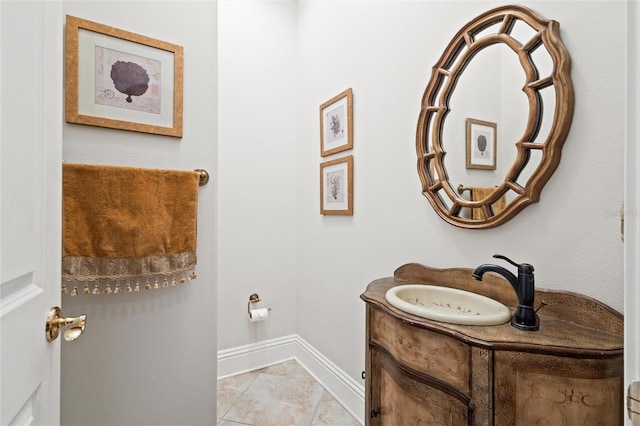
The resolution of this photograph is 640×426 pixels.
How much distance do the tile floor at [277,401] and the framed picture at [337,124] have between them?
5.31 feet

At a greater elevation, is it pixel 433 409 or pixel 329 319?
pixel 433 409

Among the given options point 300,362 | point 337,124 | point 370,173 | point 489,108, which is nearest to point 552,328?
point 489,108

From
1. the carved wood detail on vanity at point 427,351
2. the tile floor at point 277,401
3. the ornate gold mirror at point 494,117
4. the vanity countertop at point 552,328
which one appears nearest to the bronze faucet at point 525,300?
the vanity countertop at point 552,328

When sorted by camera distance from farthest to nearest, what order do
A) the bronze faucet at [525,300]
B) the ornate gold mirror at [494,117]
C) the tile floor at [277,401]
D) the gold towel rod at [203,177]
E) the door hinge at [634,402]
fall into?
the tile floor at [277,401] < the gold towel rod at [203,177] < the ornate gold mirror at [494,117] < the bronze faucet at [525,300] < the door hinge at [634,402]

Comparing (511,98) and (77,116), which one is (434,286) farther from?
(77,116)

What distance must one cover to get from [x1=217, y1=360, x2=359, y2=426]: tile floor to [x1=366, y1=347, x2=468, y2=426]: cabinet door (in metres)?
0.76

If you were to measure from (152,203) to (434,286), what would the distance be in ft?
4.05

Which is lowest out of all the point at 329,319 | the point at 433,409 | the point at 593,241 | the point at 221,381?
the point at 221,381

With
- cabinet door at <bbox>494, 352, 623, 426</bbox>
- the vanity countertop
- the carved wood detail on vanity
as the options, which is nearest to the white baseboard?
the carved wood detail on vanity

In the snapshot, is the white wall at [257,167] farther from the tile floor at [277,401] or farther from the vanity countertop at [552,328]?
the vanity countertop at [552,328]

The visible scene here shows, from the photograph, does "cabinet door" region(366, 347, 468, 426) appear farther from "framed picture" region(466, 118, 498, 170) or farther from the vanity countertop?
"framed picture" region(466, 118, 498, 170)

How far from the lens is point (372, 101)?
173cm

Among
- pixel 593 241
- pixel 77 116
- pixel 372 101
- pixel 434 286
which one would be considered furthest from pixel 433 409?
pixel 77 116

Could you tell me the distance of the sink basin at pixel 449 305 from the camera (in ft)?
2.90
